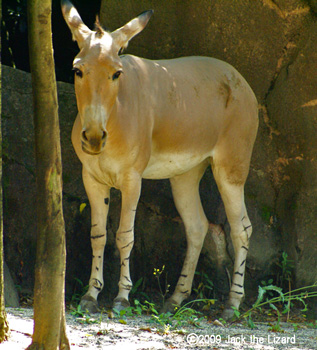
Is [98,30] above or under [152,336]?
above

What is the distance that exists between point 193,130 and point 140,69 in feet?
2.53

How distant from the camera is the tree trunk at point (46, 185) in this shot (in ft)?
10.1

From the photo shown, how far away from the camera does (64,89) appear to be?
6.07 m

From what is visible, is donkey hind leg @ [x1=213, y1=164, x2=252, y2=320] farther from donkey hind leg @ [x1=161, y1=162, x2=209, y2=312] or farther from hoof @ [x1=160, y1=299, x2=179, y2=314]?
hoof @ [x1=160, y1=299, x2=179, y2=314]

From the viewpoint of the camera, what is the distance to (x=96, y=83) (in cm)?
460

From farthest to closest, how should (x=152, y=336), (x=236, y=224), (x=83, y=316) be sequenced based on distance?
(x=236, y=224) → (x=83, y=316) → (x=152, y=336)

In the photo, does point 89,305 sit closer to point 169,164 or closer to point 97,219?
point 97,219

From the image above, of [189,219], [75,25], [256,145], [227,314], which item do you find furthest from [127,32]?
[227,314]

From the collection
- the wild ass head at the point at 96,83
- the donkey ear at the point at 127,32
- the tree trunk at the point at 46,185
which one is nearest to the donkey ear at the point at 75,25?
the wild ass head at the point at 96,83

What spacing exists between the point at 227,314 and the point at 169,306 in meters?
0.57

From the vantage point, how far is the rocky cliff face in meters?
6.13

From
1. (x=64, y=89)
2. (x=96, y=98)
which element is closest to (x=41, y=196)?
(x=96, y=98)

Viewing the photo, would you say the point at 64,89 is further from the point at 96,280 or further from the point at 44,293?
the point at 44,293

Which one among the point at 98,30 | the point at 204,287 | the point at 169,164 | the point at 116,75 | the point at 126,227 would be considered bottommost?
the point at 204,287
